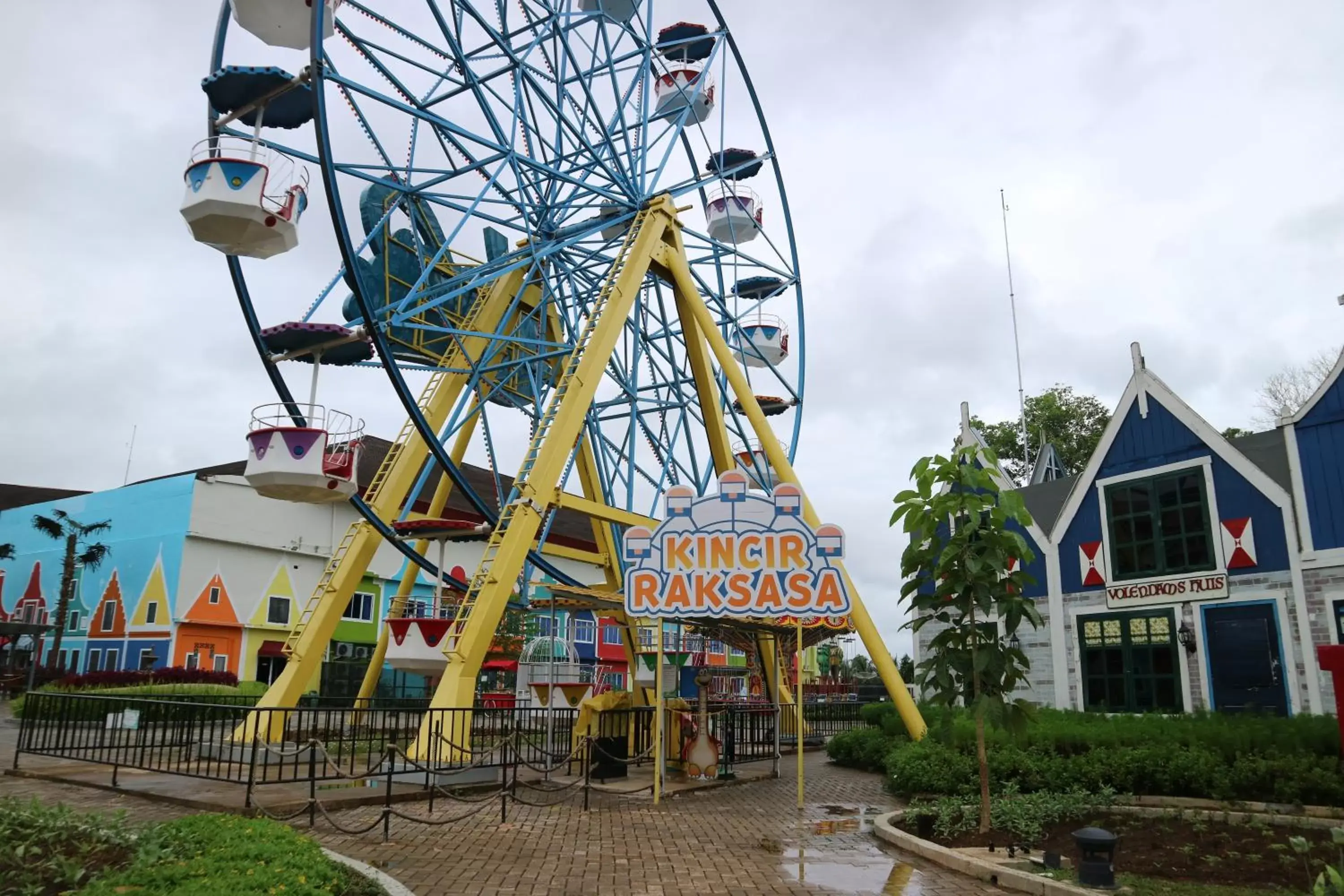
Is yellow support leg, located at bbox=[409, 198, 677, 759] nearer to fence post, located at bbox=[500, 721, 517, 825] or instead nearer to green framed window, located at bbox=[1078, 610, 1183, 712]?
fence post, located at bbox=[500, 721, 517, 825]

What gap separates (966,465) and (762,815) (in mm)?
5751

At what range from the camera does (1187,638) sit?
18312 millimetres

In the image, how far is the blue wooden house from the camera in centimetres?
1695

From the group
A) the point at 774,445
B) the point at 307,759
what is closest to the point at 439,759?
the point at 307,759

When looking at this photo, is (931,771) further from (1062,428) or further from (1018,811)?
(1062,428)

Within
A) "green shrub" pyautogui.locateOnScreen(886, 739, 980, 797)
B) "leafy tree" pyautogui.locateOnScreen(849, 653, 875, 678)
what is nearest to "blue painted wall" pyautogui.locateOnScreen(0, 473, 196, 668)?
"green shrub" pyautogui.locateOnScreen(886, 739, 980, 797)

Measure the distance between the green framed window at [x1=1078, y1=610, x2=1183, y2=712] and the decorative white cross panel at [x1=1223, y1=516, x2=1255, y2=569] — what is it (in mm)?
1599

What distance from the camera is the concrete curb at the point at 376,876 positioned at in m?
8.03

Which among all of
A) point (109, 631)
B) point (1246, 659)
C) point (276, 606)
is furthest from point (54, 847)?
point (109, 631)

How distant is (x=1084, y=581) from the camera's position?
2067cm

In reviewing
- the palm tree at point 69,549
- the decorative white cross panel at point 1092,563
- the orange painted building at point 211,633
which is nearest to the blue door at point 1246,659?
the decorative white cross panel at point 1092,563

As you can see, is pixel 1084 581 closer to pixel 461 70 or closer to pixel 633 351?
pixel 633 351

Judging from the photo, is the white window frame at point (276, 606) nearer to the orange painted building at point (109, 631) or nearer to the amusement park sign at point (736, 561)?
the orange painted building at point (109, 631)

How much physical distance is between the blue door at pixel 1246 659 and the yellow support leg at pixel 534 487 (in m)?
12.4
